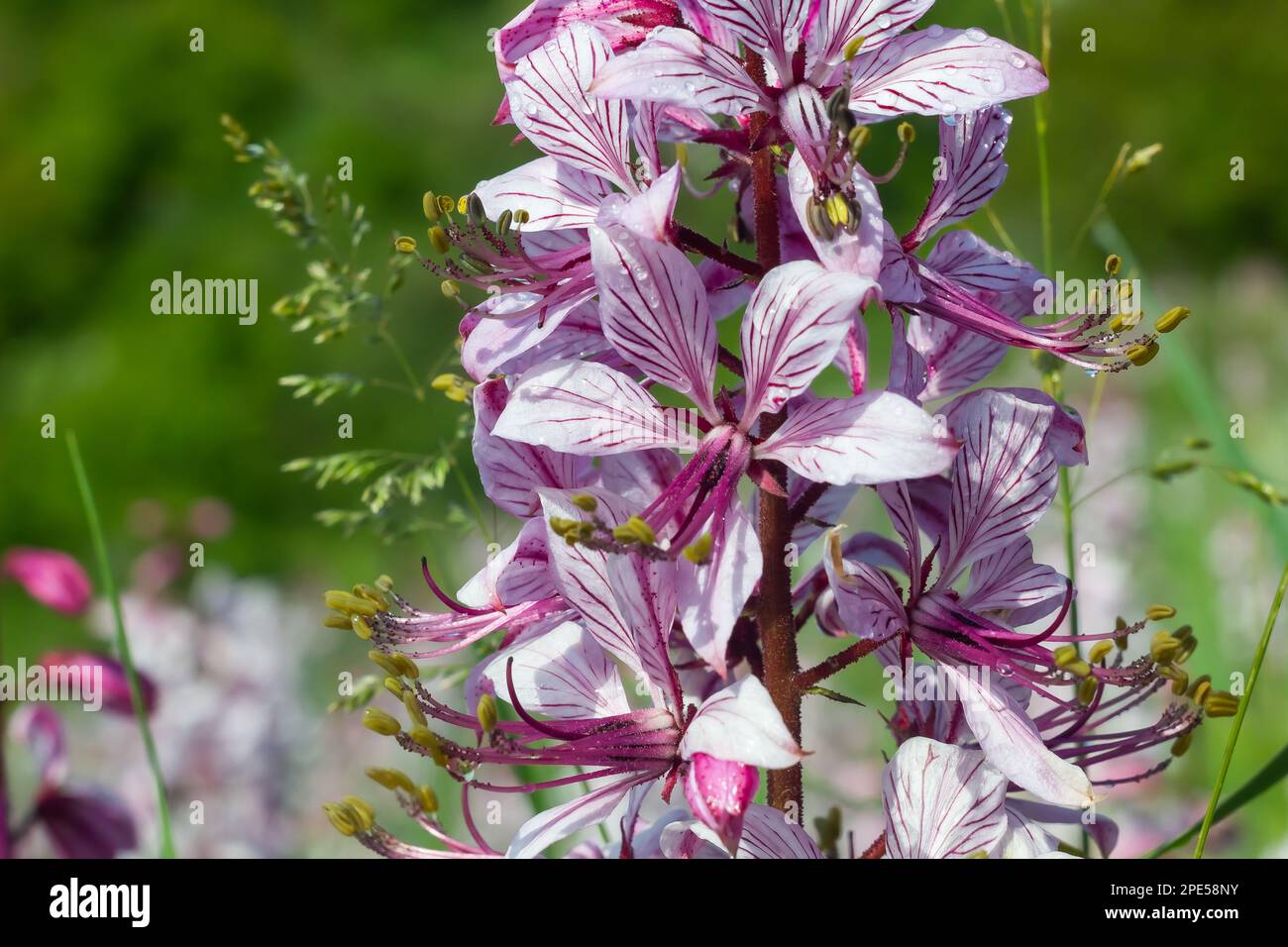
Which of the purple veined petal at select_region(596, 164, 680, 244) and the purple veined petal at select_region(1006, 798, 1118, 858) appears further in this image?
the purple veined petal at select_region(1006, 798, 1118, 858)

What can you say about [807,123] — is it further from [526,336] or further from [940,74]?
[526,336]

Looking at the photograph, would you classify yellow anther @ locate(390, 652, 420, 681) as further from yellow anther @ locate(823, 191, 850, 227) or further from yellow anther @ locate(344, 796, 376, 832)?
yellow anther @ locate(823, 191, 850, 227)

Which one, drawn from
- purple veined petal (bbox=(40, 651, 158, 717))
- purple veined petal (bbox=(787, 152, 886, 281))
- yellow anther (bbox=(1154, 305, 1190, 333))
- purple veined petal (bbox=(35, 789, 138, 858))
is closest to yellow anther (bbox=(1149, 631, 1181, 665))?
yellow anther (bbox=(1154, 305, 1190, 333))

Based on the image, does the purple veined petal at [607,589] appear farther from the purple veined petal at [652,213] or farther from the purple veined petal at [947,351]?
the purple veined petal at [947,351]

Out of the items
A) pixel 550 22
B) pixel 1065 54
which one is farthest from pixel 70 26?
pixel 550 22

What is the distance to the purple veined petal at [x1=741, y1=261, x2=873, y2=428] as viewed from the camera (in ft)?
2.88

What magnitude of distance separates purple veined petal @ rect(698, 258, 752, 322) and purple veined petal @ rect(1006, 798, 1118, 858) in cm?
48

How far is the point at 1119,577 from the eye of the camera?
293 centimetres

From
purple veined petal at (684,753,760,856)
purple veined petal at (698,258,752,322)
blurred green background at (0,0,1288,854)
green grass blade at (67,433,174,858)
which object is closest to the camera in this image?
purple veined petal at (684,753,760,856)

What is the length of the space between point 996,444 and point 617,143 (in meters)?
0.38

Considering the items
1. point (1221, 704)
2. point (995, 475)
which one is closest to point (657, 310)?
point (995, 475)

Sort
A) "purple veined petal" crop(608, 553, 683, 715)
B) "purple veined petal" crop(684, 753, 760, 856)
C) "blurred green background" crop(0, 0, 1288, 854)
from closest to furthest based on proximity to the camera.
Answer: "purple veined petal" crop(684, 753, 760, 856)
"purple veined petal" crop(608, 553, 683, 715)
"blurred green background" crop(0, 0, 1288, 854)

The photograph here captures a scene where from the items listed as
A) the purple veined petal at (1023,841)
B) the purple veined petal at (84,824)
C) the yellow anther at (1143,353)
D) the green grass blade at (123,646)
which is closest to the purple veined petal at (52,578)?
the purple veined petal at (84,824)

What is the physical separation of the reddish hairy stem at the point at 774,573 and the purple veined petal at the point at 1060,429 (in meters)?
0.15
